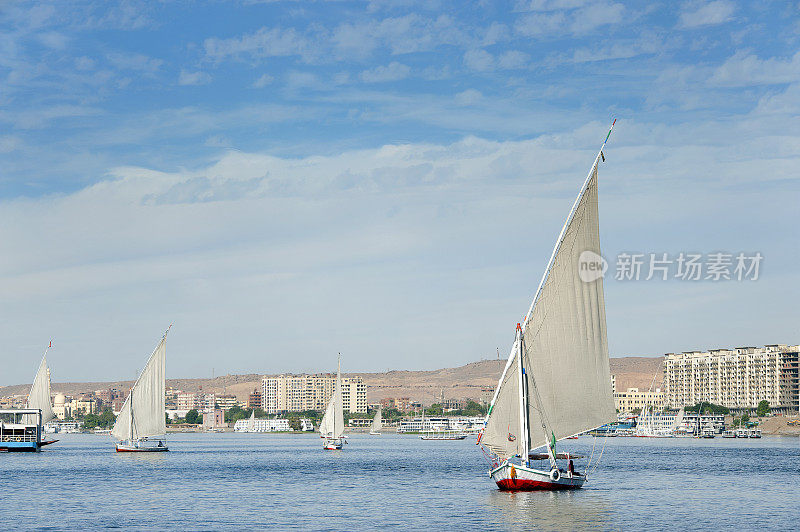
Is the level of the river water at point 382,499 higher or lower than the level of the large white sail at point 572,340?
lower

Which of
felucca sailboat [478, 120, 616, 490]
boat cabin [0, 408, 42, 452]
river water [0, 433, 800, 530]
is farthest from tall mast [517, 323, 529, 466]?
boat cabin [0, 408, 42, 452]

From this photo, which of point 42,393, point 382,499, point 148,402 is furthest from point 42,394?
point 382,499

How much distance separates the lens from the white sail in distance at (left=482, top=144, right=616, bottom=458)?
55.2m

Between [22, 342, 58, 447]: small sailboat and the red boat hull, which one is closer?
the red boat hull

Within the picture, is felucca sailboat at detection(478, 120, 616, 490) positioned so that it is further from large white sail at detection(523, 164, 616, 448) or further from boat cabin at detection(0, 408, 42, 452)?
boat cabin at detection(0, 408, 42, 452)

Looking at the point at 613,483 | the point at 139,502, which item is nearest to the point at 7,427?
the point at 139,502

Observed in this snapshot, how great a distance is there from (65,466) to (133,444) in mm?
26035

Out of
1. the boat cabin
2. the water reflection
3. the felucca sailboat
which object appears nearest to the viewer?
the water reflection

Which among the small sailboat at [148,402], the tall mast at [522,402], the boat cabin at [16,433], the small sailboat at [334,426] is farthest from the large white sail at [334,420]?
the tall mast at [522,402]

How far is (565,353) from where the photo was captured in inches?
2183

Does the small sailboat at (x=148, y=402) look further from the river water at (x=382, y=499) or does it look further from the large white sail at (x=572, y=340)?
the large white sail at (x=572, y=340)

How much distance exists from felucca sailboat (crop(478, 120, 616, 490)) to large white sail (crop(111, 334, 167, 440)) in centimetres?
6946

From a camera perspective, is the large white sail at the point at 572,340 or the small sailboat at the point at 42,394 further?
the small sailboat at the point at 42,394

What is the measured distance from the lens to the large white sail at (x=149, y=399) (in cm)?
11856
